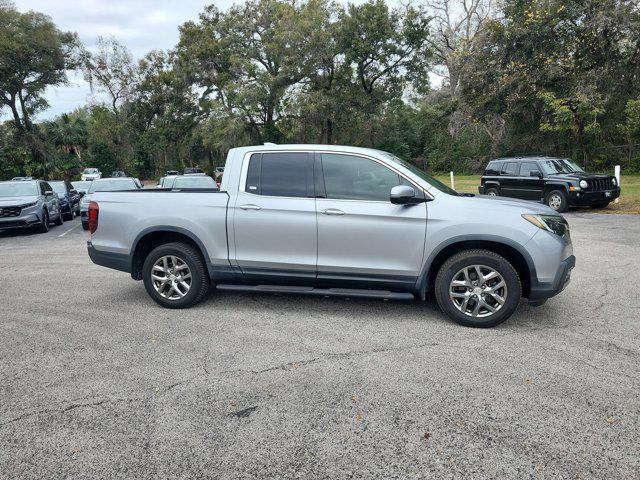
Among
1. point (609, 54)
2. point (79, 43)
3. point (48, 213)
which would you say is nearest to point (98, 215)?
point (48, 213)

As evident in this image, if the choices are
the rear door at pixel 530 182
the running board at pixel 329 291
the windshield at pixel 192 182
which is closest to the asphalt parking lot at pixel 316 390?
the running board at pixel 329 291

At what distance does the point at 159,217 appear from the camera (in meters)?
5.49

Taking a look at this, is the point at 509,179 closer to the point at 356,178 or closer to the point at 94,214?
the point at 356,178

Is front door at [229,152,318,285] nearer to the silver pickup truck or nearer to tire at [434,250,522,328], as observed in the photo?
the silver pickup truck

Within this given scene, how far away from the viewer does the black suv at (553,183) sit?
1406cm

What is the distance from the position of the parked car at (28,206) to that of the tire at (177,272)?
951cm

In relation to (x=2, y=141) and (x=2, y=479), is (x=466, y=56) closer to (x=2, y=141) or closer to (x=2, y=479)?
(x=2, y=479)

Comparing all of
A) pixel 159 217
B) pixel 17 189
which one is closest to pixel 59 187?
pixel 17 189

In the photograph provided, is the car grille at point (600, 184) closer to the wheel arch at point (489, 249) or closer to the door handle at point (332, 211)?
the wheel arch at point (489, 249)

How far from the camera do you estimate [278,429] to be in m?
3.08

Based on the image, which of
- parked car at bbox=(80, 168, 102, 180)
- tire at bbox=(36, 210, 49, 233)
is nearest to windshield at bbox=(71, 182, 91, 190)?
tire at bbox=(36, 210, 49, 233)

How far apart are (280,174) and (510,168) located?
12540mm

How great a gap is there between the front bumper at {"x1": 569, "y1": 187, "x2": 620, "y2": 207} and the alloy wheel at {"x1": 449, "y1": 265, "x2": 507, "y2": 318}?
1108 cm

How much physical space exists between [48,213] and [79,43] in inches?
1298
